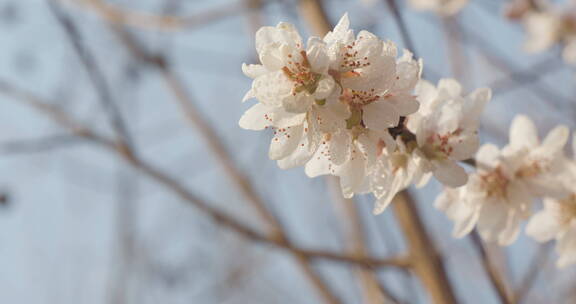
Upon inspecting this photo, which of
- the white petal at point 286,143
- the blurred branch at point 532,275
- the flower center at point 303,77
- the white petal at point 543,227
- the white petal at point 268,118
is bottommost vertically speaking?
the blurred branch at point 532,275

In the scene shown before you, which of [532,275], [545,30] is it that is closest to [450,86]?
[532,275]

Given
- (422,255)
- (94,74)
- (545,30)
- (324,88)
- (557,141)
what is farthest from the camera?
(545,30)

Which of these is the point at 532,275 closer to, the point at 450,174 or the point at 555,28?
the point at 450,174

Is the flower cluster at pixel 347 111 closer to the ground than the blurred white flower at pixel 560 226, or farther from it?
farther from it

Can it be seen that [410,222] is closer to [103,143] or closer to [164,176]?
[164,176]

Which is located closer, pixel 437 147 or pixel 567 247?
pixel 437 147

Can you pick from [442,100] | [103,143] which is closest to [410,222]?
[442,100]

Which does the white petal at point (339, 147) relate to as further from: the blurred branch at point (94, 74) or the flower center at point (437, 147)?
Result: the blurred branch at point (94, 74)

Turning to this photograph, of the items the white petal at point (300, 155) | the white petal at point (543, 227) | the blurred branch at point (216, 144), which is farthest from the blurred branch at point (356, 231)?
the white petal at point (300, 155)
